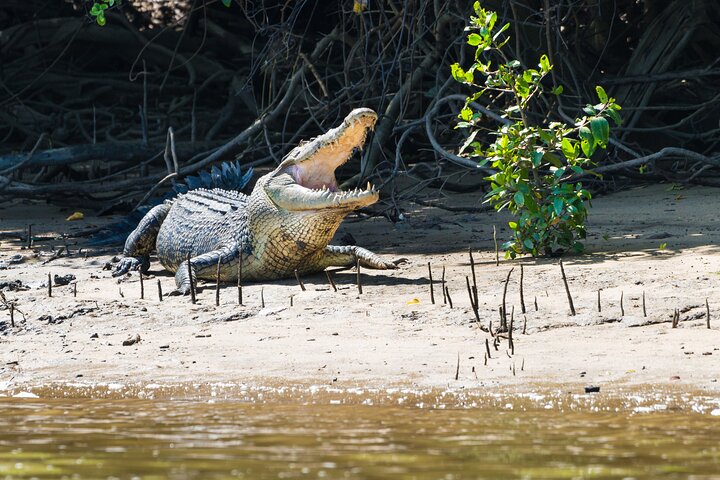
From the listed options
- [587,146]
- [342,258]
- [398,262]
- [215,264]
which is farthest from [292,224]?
[587,146]

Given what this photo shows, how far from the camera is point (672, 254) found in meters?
6.60

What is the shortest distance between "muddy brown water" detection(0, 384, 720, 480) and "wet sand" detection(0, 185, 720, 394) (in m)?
0.20

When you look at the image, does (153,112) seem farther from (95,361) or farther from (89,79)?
(95,361)

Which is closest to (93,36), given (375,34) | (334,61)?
(334,61)

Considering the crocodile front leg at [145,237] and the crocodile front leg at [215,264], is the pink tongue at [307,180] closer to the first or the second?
the crocodile front leg at [215,264]

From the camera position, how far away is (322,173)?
722 centimetres

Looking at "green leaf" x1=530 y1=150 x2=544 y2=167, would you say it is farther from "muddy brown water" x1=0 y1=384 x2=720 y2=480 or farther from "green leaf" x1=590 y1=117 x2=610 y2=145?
"muddy brown water" x1=0 y1=384 x2=720 y2=480

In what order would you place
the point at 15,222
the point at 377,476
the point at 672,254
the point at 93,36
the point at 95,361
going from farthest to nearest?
the point at 93,36 → the point at 15,222 → the point at 672,254 → the point at 95,361 → the point at 377,476

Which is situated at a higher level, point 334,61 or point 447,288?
point 334,61

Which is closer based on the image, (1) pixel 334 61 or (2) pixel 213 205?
(2) pixel 213 205

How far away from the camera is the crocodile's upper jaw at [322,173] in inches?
263

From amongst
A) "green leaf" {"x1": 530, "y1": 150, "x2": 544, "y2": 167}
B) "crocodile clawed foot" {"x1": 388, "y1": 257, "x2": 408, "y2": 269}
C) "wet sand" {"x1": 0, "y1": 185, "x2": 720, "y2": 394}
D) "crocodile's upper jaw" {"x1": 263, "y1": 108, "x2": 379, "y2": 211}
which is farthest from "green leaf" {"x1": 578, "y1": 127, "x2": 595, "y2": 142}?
"crocodile clawed foot" {"x1": 388, "y1": 257, "x2": 408, "y2": 269}

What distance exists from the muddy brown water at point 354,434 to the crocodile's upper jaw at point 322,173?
2245 mm

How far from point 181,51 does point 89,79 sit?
100cm
